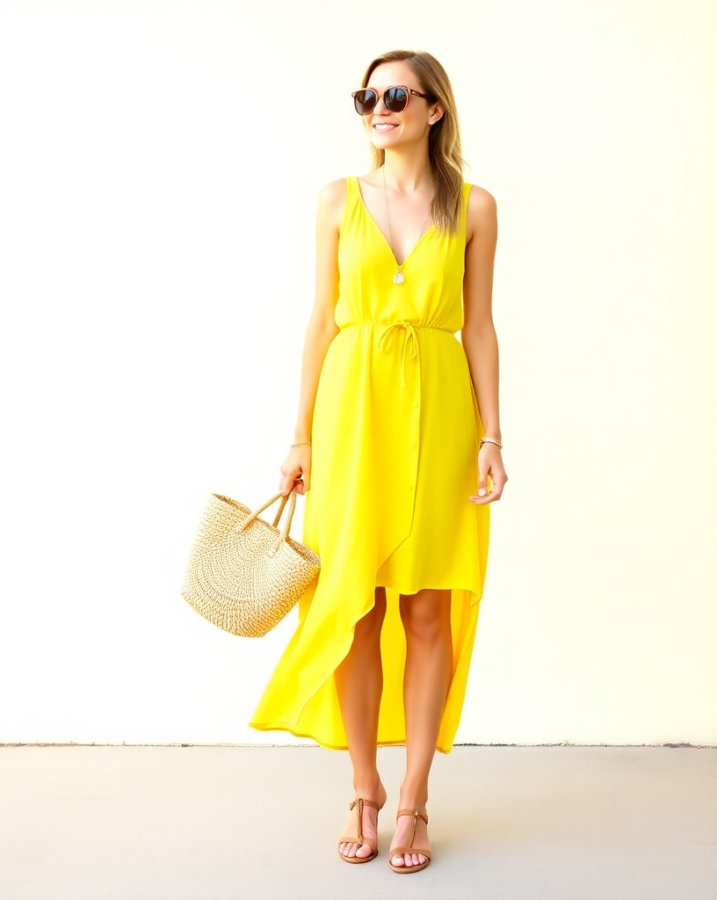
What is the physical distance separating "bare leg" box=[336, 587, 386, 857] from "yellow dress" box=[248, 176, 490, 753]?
68 mm

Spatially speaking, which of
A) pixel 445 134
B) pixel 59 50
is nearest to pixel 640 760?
pixel 445 134

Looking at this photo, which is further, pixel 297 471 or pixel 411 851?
pixel 297 471

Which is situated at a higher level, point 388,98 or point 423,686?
point 388,98

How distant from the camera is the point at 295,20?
11.8 ft

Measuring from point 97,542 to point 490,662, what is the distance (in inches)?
51.6

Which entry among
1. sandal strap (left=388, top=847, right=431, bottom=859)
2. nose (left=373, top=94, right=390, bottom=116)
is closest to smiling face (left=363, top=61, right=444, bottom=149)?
nose (left=373, top=94, right=390, bottom=116)

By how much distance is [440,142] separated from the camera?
2.66 m

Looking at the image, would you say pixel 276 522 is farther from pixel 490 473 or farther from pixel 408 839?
pixel 408 839

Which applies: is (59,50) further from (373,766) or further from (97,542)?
(373,766)

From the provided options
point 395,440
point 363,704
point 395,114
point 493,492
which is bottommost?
point 363,704

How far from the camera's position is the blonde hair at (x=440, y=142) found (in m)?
2.57

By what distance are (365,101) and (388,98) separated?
0.20ft

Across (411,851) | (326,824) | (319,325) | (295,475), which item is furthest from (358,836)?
(319,325)

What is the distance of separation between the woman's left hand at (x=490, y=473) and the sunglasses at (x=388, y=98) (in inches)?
30.6
